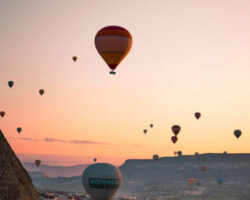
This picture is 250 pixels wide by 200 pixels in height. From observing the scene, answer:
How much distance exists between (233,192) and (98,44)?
146738 millimetres

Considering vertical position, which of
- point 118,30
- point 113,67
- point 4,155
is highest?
point 118,30

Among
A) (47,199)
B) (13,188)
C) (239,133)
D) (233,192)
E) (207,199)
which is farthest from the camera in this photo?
(233,192)

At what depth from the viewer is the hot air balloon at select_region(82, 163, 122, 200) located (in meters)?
67.1

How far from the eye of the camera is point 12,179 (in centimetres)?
2181

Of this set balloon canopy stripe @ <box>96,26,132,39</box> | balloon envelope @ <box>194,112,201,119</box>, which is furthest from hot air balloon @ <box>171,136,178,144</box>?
balloon canopy stripe @ <box>96,26,132,39</box>

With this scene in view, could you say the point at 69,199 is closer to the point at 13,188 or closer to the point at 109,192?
the point at 109,192

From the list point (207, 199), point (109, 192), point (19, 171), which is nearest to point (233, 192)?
point (207, 199)

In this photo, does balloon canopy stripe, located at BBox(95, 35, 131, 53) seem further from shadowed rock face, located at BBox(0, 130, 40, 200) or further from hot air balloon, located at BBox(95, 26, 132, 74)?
shadowed rock face, located at BBox(0, 130, 40, 200)

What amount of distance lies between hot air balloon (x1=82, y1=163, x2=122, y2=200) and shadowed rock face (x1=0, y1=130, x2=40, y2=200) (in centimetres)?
4436

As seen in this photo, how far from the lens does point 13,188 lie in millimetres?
21547

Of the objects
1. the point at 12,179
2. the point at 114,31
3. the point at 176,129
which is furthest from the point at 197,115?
the point at 12,179

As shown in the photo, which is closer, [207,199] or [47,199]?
[47,199]

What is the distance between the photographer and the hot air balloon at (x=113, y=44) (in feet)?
179

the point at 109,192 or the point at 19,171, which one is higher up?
the point at 109,192
